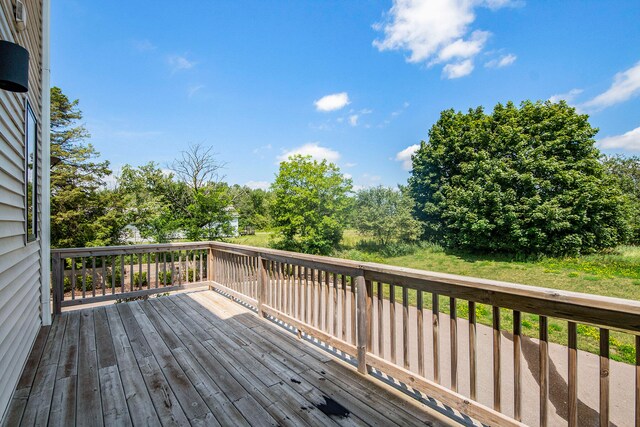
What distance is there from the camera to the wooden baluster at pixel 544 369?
129 centimetres

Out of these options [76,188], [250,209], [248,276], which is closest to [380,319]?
[248,276]

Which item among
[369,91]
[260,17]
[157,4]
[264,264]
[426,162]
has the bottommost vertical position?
[264,264]

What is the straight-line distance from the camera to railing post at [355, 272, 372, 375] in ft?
7.03

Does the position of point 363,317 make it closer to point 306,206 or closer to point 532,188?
point 306,206

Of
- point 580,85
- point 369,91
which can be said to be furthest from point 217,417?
point 580,85

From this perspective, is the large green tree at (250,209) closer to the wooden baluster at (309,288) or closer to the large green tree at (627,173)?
the wooden baluster at (309,288)

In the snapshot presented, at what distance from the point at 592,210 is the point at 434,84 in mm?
11227

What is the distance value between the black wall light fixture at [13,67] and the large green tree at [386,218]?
16.7 meters

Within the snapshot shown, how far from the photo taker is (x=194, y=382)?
6.77 feet

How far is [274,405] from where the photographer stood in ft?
5.86

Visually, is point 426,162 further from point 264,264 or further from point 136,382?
point 136,382

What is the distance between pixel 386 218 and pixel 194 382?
1608 centimetres

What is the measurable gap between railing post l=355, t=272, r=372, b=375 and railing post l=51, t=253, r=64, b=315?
3.83 m

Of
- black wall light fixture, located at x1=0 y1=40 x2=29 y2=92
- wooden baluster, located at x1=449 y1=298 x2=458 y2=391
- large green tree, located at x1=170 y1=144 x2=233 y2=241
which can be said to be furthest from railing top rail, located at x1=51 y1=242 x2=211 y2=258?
large green tree, located at x1=170 y1=144 x2=233 y2=241
